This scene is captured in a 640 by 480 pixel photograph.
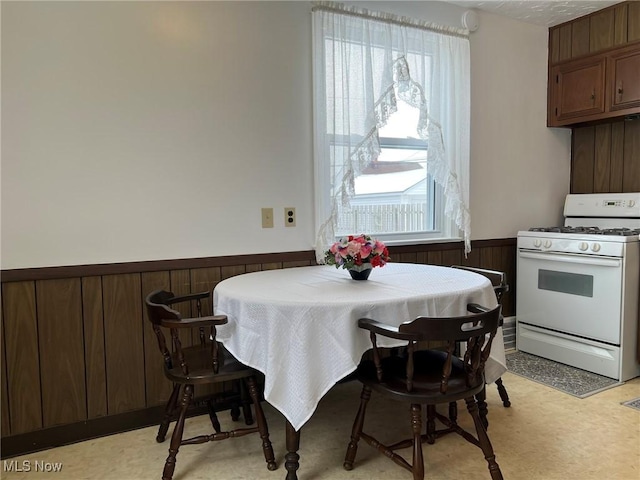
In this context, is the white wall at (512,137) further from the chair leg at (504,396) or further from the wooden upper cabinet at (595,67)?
the chair leg at (504,396)

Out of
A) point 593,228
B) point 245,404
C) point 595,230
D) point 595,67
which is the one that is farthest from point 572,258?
point 245,404

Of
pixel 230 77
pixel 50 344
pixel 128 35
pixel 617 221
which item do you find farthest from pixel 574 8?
pixel 50 344

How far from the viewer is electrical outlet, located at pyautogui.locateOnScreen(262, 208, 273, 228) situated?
9.09ft

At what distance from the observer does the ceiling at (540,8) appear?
3330mm

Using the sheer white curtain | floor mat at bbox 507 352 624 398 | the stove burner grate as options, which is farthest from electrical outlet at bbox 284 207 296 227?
the stove burner grate

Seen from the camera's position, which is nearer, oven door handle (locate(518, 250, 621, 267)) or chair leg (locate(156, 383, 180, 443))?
chair leg (locate(156, 383, 180, 443))

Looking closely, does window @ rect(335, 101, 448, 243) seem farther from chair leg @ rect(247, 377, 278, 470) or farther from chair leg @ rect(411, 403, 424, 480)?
chair leg @ rect(411, 403, 424, 480)

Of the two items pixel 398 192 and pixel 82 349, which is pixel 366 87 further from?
pixel 82 349

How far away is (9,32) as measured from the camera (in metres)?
2.14

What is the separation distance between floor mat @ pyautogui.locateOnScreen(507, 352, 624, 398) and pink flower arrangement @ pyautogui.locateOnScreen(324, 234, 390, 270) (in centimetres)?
155

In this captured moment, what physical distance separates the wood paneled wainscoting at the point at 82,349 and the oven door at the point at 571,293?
7.38 ft

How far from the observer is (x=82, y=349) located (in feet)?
7.73

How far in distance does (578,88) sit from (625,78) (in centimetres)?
35

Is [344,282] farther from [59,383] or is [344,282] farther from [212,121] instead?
[59,383]
